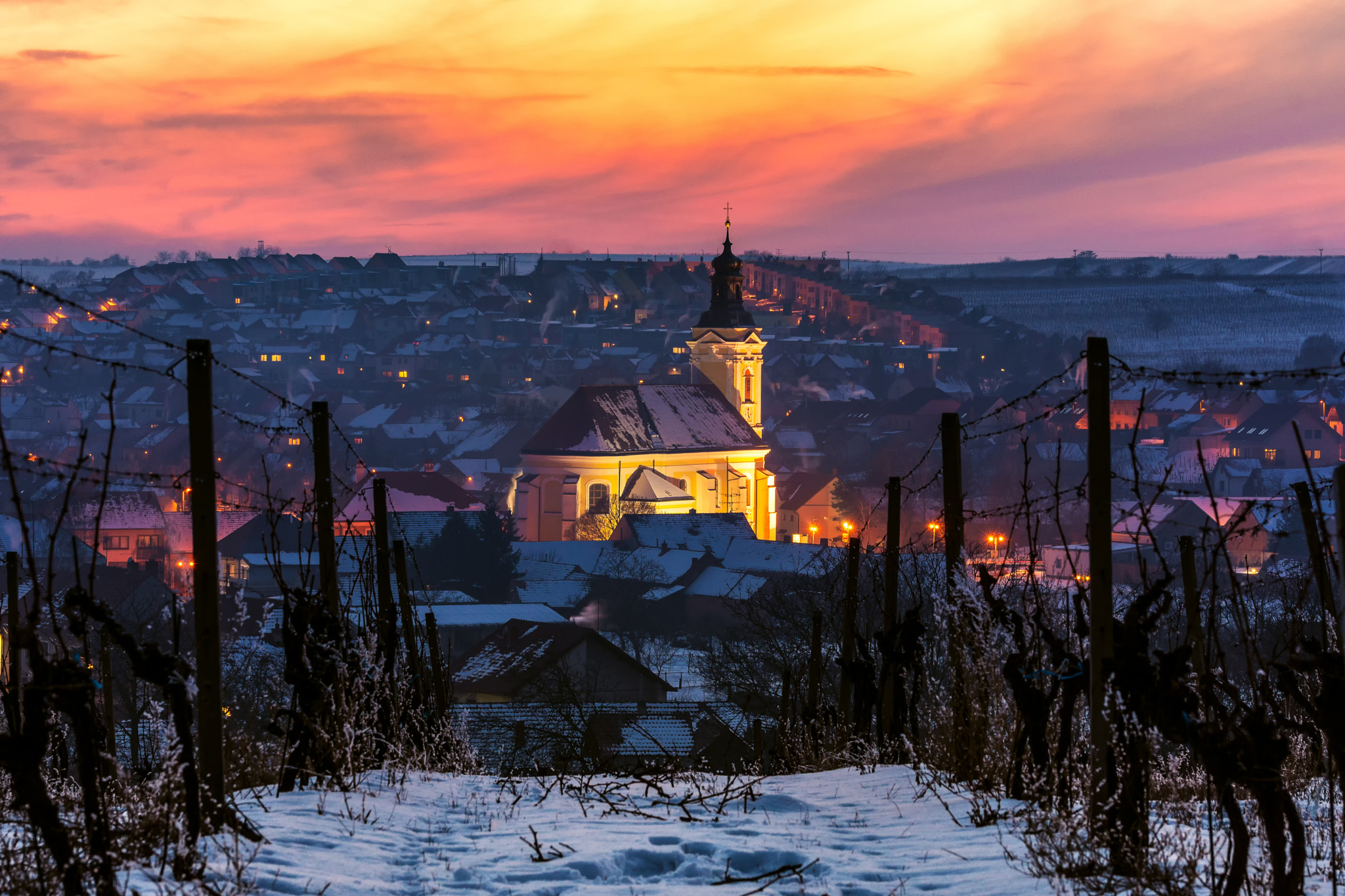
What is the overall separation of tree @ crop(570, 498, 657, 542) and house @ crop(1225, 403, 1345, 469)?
59354 millimetres

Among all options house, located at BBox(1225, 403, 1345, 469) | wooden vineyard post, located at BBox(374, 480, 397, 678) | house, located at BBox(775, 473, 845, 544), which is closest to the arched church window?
house, located at BBox(775, 473, 845, 544)

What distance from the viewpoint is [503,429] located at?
127 metres

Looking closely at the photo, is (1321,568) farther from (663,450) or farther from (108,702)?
(663,450)

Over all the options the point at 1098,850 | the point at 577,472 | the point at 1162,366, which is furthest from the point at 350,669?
the point at 1162,366

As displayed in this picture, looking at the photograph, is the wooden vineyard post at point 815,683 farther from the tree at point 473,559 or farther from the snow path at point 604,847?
the tree at point 473,559

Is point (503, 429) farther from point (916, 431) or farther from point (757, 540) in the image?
point (757, 540)

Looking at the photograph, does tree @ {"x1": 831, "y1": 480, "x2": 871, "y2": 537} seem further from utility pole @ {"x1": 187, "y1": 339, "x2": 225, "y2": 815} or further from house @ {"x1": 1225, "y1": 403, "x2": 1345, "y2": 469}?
utility pole @ {"x1": 187, "y1": 339, "x2": 225, "y2": 815}

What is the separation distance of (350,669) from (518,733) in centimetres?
1143

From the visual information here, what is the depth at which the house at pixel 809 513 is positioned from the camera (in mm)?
93000

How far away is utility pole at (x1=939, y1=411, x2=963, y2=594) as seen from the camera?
10.5 meters

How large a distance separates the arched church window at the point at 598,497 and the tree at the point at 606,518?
1.3 inches

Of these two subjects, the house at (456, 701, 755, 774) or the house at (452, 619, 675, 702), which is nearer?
the house at (456, 701, 755, 774)

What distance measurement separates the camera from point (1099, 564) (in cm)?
709

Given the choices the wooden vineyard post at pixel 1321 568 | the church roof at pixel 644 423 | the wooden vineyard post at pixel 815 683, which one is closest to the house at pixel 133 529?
the church roof at pixel 644 423
